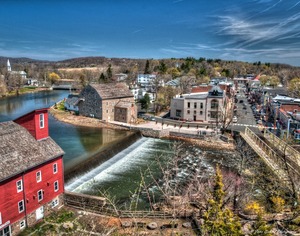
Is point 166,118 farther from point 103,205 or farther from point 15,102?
point 15,102

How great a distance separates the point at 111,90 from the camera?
173ft

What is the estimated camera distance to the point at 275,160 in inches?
1066

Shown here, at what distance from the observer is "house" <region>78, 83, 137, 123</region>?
5006 centimetres

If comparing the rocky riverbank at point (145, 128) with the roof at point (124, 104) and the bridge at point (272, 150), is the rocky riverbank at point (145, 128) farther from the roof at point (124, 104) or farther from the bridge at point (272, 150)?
the roof at point (124, 104)

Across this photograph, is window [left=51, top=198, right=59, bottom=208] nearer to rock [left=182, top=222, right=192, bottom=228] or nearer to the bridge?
rock [left=182, top=222, right=192, bottom=228]

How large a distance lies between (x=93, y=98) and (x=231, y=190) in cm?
3633

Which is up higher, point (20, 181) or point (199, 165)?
point (20, 181)

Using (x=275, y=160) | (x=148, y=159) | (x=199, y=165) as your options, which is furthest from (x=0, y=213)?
(x=275, y=160)

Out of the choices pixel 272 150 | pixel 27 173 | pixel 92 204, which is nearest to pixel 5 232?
pixel 27 173

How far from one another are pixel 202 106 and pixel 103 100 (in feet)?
60.4

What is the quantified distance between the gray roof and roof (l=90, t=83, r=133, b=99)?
3032 centimetres

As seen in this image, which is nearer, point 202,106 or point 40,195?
point 40,195

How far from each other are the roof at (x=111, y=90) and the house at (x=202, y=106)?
10.2 meters

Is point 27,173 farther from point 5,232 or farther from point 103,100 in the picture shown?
point 103,100
